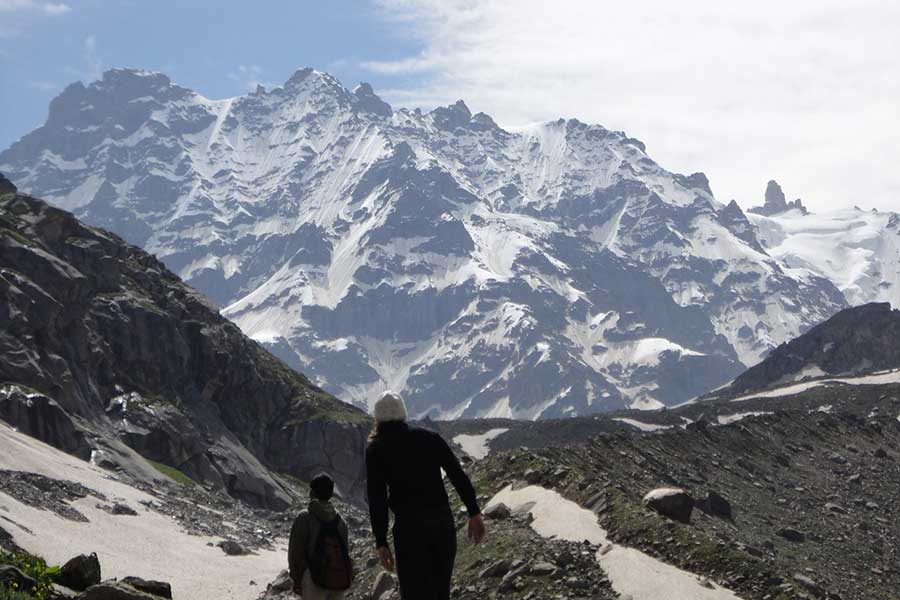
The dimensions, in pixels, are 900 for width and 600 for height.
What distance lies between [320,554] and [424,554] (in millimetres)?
1852

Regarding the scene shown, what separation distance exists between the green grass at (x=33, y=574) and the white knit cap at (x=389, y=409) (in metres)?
6.89

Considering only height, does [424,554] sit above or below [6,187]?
A: below

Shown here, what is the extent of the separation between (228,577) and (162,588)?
28.9 meters

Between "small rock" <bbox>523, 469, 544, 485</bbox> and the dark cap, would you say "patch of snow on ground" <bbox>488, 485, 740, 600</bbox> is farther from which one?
the dark cap

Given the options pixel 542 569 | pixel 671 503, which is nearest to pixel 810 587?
pixel 671 503

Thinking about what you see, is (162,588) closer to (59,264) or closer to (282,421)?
(59,264)

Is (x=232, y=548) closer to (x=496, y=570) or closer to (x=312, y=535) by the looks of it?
(x=496, y=570)

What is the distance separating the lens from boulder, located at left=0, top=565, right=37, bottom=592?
68.9 feet

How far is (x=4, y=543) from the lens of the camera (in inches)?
1474

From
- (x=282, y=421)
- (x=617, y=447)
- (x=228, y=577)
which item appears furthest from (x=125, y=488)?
(x=282, y=421)

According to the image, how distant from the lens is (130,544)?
56312 millimetres

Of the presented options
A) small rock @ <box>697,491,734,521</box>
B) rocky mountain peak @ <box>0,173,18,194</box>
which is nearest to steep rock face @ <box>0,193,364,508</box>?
rocky mountain peak @ <box>0,173,18,194</box>

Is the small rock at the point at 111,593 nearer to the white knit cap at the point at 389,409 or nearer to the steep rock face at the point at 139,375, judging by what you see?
the white knit cap at the point at 389,409

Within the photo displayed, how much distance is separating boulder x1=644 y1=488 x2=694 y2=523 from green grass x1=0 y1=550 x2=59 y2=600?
16581 mm
